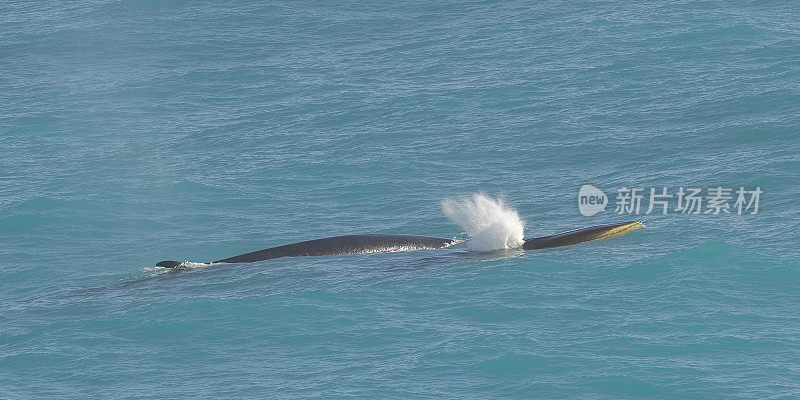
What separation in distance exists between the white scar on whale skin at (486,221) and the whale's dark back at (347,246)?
1.19 m

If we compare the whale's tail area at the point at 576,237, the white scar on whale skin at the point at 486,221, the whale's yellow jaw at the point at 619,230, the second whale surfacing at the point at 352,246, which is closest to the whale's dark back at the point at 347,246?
the second whale surfacing at the point at 352,246

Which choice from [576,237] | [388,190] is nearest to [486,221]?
[576,237]

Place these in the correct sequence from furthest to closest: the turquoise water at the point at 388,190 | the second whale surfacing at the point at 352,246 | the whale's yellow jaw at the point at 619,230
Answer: the second whale surfacing at the point at 352,246 → the whale's yellow jaw at the point at 619,230 → the turquoise water at the point at 388,190

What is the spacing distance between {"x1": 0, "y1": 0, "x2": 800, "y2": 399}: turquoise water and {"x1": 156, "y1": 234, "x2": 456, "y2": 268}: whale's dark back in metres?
0.58

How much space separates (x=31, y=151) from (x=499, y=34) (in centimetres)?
2045

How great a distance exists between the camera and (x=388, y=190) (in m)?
38.5

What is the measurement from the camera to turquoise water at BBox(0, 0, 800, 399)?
23959mm

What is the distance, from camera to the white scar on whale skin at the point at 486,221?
31.0 metres

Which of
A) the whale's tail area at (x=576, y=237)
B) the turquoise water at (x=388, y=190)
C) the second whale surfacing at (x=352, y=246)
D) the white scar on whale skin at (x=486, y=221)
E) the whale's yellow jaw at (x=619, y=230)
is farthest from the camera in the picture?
the second whale surfacing at (x=352, y=246)

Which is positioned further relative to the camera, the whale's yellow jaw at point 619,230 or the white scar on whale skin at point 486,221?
the white scar on whale skin at point 486,221

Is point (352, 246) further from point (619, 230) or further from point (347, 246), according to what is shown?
point (619, 230)

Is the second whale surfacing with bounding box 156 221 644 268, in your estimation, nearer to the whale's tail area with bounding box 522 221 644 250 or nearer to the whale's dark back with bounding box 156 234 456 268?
the whale's dark back with bounding box 156 234 456 268

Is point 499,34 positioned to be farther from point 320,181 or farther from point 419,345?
point 419,345

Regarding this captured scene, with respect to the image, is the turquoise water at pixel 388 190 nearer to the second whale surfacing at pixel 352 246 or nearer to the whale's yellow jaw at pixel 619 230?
the whale's yellow jaw at pixel 619 230
